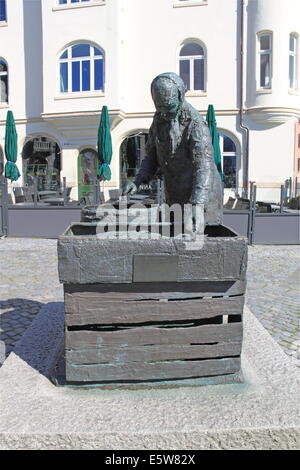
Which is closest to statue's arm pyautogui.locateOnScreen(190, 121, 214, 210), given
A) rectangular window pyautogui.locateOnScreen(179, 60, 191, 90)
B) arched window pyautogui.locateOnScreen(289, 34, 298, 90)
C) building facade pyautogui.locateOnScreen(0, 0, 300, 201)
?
building facade pyautogui.locateOnScreen(0, 0, 300, 201)

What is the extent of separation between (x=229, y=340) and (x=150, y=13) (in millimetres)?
17168

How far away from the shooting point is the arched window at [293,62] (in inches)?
663

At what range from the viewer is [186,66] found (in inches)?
675

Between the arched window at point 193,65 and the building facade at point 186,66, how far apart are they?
37mm

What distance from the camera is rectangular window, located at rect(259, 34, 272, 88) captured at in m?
16.4

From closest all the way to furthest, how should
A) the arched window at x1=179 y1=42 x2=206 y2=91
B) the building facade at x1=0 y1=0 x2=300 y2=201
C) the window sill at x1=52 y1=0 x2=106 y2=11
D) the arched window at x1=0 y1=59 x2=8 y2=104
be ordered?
1. the window sill at x1=52 y1=0 x2=106 y2=11
2. the building facade at x1=0 y1=0 x2=300 y2=201
3. the arched window at x1=179 y1=42 x2=206 y2=91
4. the arched window at x1=0 y1=59 x2=8 y2=104

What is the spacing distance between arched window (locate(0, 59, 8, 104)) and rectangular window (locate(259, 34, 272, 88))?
34.4 feet

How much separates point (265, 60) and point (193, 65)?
2717 mm

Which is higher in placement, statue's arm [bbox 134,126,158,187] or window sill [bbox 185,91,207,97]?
window sill [bbox 185,91,207,97]

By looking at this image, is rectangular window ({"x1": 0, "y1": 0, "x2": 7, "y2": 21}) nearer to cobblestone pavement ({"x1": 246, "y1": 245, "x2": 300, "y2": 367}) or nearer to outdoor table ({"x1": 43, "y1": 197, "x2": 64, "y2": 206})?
outdoor table ({"x1": 43, "y1": 197, "x2": 64, "y2": 206})

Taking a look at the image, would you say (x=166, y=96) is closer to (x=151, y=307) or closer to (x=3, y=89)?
(x=151, y=307)

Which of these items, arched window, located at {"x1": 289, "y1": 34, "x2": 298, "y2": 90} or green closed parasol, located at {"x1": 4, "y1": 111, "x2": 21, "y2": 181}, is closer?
green closed parasol, located at {"x1": 4, "y1": 111, "x2": 21, "y2": 181}

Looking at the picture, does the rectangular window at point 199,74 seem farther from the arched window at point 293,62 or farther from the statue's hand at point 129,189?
the statue's hand at point 129,189

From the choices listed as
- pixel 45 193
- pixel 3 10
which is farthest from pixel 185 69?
pixel 3 10
